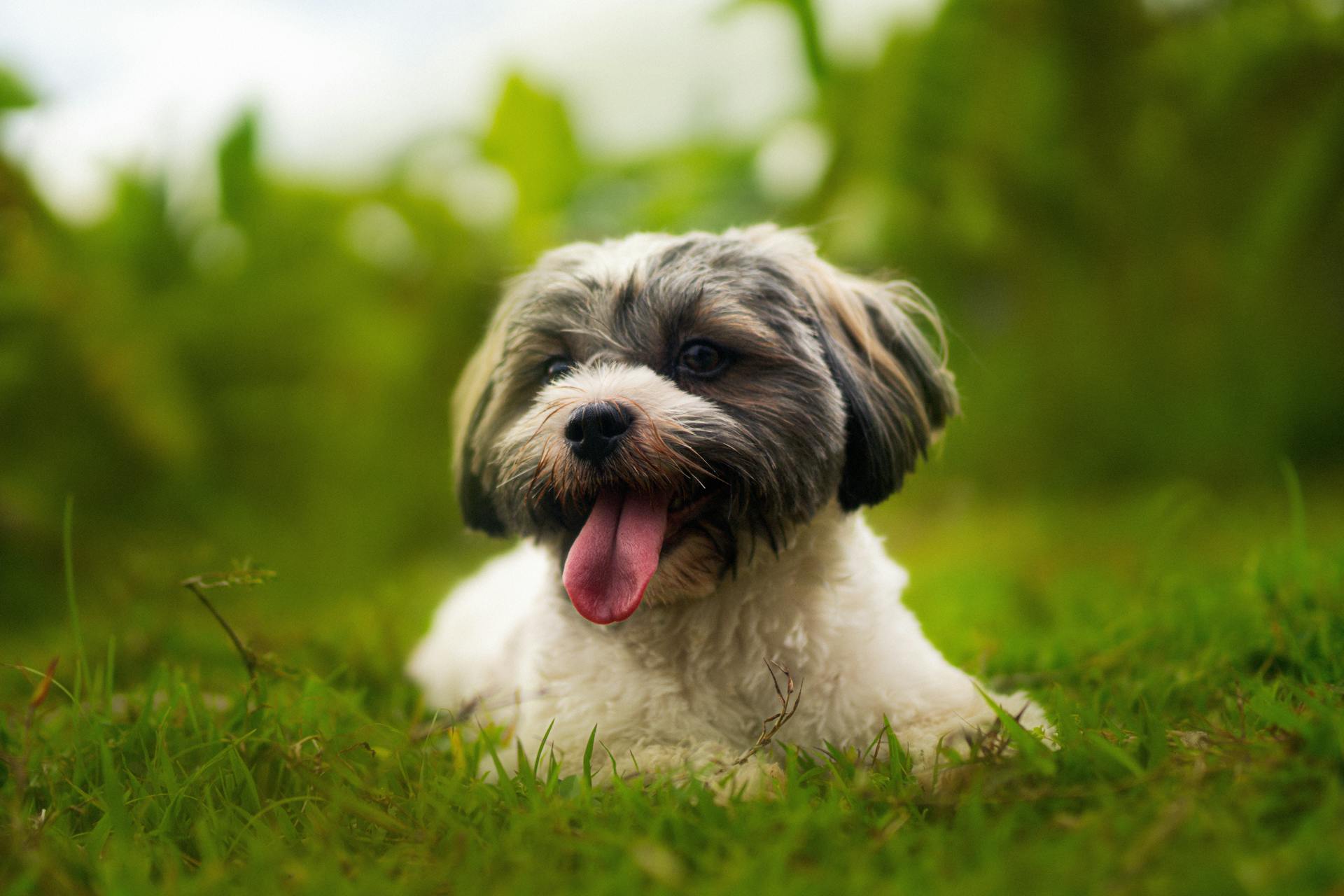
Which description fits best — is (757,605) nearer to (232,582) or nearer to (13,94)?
(232,582)

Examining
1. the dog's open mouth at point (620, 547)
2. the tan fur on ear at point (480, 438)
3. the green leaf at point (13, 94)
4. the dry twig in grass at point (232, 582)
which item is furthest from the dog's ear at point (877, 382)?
the green leaf at point (13, 94)

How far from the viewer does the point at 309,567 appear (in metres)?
6.90

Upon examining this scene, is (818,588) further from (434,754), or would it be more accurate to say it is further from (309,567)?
(309,567)

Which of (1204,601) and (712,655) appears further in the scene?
(1204,601)

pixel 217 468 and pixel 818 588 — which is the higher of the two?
pixel 818 588

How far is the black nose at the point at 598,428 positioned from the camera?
2188 millimetres

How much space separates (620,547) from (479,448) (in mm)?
714

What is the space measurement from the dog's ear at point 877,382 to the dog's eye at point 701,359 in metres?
0.28

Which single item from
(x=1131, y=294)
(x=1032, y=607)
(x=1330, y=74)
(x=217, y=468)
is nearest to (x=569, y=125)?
(x=217, y=468)

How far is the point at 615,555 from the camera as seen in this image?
2266mm

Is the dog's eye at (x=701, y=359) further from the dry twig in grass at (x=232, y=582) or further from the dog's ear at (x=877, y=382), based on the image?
the dry twig in grass at (x=232, y=582)

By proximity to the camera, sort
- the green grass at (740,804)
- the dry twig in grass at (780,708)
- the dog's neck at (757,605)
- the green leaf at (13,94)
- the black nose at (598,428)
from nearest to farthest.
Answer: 1. the green grass at (740,804)
2. the dry twig in grass at (780,708)
3. the black nose at (598,428)
4. the dog's neck at (757,605)
5. the green leaf at (13,94)

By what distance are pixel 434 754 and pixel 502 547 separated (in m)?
4.95

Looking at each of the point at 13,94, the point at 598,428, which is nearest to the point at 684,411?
the point at 598,428
